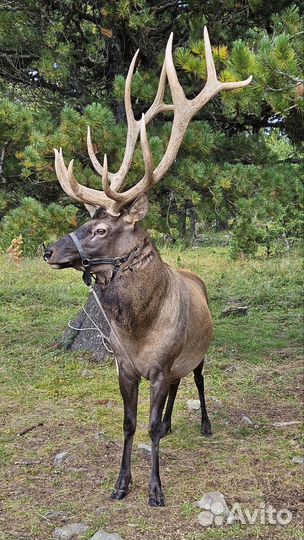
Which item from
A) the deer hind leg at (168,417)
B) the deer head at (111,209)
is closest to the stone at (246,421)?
the deer hind leg at (168,417)

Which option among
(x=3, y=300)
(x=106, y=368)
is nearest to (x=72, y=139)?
(x=106, y=368)

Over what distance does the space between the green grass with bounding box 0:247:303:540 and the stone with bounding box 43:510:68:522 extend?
1.2 inches

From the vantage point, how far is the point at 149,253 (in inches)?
160

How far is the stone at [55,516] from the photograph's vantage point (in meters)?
3.70

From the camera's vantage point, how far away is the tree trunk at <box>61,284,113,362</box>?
6.89 m

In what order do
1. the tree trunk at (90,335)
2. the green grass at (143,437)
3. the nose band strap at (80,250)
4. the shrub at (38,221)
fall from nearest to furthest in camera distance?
the green grass at (143,437) → the nose band strap at (80,250) → the shrub at (38,221) → the tree trunk at (90,335)


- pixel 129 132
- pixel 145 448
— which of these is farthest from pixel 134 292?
pixel 145 448

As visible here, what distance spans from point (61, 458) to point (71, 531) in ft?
3.25

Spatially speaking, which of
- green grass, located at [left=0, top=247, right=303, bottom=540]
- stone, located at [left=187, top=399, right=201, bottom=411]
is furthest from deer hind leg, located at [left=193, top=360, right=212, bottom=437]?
stone, located at [left=187, top=399, right=201, bottom=411]

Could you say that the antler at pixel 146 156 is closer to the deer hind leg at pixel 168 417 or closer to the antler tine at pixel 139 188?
the antler tine at pixel 139 188

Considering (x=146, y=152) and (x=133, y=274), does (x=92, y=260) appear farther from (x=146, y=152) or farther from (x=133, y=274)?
(x=146, y=152)

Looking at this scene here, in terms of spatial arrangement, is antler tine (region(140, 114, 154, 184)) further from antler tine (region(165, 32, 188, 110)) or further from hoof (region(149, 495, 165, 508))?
hoof (region(149, 495, 165, 508))

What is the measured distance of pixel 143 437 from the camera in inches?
193

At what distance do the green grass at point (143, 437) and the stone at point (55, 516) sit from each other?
0.10ft
